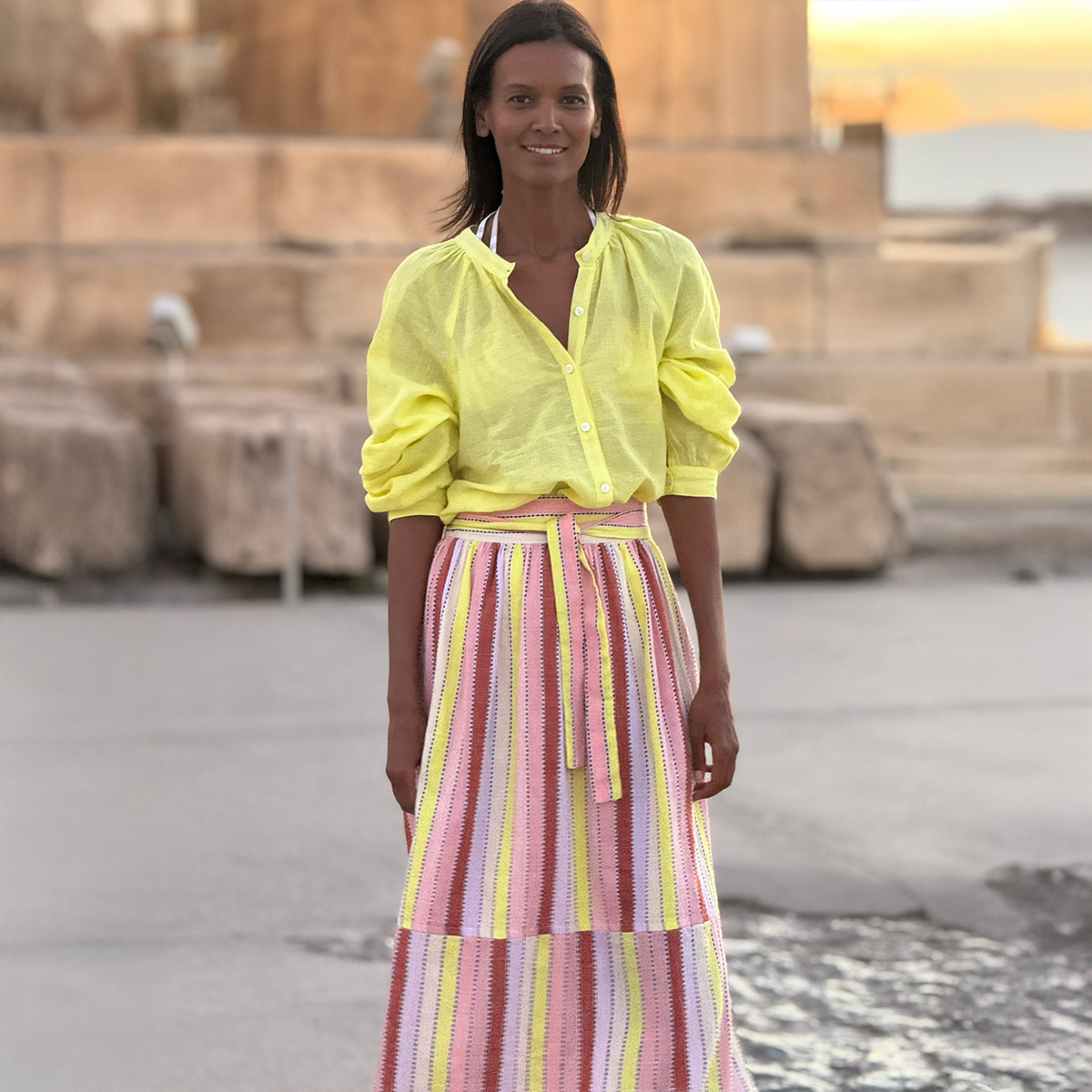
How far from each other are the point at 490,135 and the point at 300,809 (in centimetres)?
254

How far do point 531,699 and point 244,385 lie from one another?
26.2 feet

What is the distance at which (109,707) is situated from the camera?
5715 millimetres

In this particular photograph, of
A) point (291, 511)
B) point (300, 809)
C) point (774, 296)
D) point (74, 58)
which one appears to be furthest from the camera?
point (74, 58)

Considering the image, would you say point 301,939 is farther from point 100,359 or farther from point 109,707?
point 100,359

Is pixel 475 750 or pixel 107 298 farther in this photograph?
pixel 107 298

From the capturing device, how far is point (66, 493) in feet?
26.2

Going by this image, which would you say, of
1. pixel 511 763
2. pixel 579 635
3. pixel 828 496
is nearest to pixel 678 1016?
pixel 511 763

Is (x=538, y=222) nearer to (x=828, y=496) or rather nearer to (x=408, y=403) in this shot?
(x=408, y=403)

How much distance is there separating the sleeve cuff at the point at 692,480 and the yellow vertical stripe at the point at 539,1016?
1.91 ft

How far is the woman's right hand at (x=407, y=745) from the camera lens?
231 centimetres

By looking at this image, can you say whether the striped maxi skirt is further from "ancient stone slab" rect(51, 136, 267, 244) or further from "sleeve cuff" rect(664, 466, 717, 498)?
"ancient stone slab" rect(51, 136, 267, 244)

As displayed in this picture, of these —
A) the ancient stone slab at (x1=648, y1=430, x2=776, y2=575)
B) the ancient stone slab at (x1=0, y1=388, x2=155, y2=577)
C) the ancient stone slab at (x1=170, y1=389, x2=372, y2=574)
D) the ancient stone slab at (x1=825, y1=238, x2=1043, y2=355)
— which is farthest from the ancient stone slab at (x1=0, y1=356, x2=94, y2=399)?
the ancient stone slab at (x1=825, y1=238, x2=1043, y2=355)

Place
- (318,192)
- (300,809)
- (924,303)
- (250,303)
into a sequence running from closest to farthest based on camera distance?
1. (300,809)
2. (250,303)
3. (318,192)
4. (924,303)

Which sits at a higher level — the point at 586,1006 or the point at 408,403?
the point at 408,403
